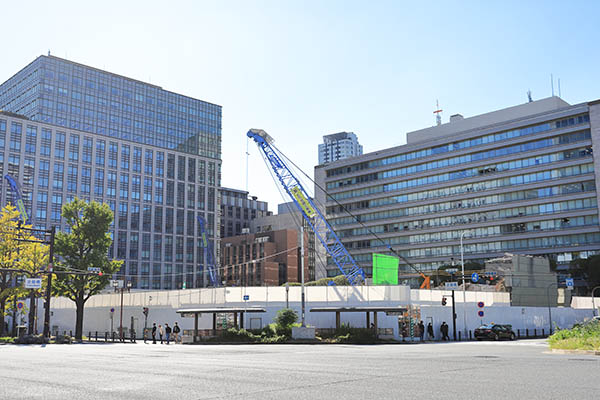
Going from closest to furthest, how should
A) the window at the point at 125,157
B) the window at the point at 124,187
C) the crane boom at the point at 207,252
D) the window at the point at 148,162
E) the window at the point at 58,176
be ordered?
1. the window at the point at 58,176
2. the window at the point at 124,187
3. the window at the point at 125,157
4. the window at the point at 148,162
5. the crane boom at the point at 207,252

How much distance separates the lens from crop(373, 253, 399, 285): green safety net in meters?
63.5

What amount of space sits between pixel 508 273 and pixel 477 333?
806 inches

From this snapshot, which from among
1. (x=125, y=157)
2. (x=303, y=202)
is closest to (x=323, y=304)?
(x=303, y=202)

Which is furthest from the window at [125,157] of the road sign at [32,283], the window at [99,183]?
the road sign at [32,283]

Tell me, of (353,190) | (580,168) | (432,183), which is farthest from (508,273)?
(353,190)

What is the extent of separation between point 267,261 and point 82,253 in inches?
4320

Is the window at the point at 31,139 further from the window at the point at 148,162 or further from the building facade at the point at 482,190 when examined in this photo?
the building facade at the point at 482,190

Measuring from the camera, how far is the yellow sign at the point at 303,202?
86938mm

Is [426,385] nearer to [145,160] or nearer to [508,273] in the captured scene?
[508,273]

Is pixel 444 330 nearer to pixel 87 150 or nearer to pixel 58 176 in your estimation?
pixel 58 176

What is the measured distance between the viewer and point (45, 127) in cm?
12788

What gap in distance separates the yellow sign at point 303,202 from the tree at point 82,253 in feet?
113

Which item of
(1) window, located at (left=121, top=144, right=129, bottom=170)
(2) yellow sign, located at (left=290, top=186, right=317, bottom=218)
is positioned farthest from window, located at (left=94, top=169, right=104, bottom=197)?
(2) yellow sign, located at (left=290, top=186, right=317, bottom=218)

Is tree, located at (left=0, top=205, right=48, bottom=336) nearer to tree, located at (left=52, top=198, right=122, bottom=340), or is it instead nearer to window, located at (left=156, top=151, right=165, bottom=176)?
tree, located at (left=52, top=198, right=122, bottom=340)
